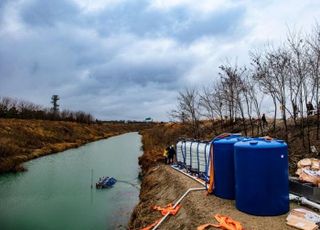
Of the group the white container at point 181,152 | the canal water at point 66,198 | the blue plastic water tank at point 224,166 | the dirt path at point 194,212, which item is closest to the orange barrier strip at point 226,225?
the dirt path at point 194,212

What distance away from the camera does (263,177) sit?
789 centimetres

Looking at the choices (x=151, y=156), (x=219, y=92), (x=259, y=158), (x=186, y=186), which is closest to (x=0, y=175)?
(x=151, y=156)

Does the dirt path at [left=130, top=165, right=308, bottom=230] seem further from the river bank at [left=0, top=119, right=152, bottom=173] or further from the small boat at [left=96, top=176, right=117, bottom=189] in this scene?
the river bank at [left=0, top=119, right=152, bottom=173]

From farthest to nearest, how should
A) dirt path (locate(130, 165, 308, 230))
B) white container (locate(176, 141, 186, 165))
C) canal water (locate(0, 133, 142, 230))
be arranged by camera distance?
white container (locate(176, 141, 186, 165)) < canal water (locate(0, 133, 142, 230)) < dirt path (locate(130, 165, 308, 230))

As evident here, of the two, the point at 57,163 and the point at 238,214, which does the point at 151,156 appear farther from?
the point at 238,214

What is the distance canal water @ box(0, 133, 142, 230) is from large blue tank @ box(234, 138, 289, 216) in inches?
279

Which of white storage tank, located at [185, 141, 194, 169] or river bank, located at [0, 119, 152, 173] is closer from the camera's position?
white storage tank, located at [185, 141, 194, 169]

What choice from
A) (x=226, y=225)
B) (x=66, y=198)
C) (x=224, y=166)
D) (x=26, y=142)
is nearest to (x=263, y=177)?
(x=226, y=225)

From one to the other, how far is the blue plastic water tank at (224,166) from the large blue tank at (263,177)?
1301mm

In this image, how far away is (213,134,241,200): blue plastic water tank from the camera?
31.4ft

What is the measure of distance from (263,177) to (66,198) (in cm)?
1434

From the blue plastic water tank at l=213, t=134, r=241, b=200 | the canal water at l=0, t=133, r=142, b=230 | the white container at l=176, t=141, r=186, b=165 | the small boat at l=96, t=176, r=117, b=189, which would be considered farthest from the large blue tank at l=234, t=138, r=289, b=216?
the small boat at l=96, t=176, r=117, b=189

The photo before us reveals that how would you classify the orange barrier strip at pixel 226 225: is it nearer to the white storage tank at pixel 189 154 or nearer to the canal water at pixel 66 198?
the canal water at pixel 66 198

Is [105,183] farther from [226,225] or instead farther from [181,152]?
[226,225]
